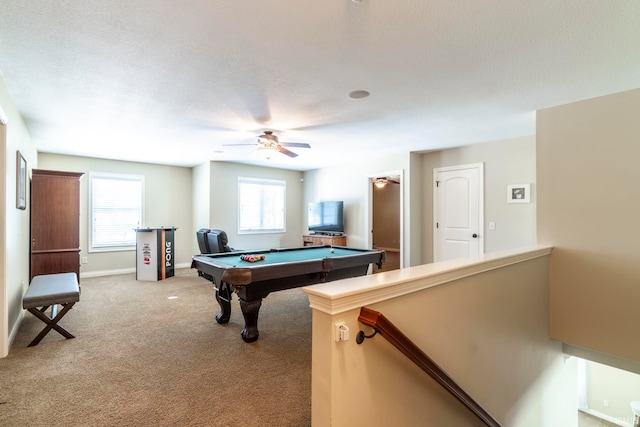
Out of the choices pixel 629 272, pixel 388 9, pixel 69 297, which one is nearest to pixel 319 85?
pixel 388 9

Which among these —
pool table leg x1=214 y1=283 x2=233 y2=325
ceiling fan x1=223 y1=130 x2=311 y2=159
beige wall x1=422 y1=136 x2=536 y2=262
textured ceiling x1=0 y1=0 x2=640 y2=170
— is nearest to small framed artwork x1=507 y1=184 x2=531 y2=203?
beige wall x1=422 y1=136 x2=536 y2=262

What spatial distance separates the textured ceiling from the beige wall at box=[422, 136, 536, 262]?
65 centimetres

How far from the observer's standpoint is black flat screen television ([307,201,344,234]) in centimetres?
678

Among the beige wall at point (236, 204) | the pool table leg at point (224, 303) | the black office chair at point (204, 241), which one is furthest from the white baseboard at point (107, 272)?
the pool table leg at point (224, 303)

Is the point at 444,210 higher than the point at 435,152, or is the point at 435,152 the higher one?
the point at 435,152

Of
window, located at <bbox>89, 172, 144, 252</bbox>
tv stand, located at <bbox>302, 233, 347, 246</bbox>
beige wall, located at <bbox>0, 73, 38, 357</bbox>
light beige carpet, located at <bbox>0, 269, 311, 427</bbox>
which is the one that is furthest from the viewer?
tv stand, located at <bbox>302, 233, 347, 246</bbox>

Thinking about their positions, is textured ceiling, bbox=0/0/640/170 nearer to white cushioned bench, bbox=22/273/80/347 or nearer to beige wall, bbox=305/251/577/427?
beige wall, bbox=305/251/577/427

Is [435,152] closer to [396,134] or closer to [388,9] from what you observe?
[396,134]

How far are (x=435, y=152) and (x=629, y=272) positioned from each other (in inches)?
132

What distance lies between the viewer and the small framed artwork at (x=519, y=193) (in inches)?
176

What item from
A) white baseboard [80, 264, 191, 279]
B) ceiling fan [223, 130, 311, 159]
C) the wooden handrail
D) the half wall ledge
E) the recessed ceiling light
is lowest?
white baseboard [80, 264, 191, 279]

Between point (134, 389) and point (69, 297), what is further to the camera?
point (69, 297)

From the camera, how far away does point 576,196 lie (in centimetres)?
323

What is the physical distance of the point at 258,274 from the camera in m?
2.95
